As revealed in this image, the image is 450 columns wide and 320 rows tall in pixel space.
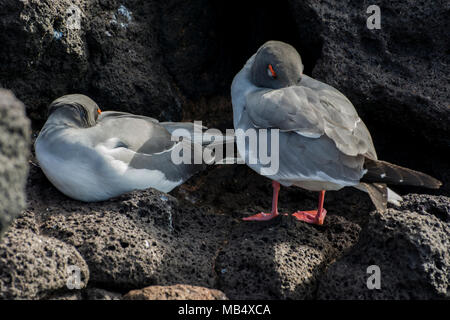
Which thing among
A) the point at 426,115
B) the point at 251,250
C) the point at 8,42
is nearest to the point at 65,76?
the point at 8,42

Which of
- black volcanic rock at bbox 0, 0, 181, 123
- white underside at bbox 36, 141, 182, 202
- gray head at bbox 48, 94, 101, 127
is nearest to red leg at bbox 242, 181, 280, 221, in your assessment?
white underside at bbox 36, 141, 182, 202

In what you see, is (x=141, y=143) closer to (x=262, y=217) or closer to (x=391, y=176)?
(x=262, y=217)

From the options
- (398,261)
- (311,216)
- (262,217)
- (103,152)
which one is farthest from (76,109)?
(398,261)

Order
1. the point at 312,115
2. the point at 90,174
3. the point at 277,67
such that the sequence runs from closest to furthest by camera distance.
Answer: the point at 312,115 → the point at 90,174 → the point at 277,67

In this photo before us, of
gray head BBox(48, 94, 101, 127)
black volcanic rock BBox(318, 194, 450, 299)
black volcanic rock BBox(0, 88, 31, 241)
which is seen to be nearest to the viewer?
black volcanic rock BBox(0, 88, 31, 241)

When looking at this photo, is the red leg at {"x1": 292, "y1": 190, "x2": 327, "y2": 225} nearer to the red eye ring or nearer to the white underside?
the red eye ring

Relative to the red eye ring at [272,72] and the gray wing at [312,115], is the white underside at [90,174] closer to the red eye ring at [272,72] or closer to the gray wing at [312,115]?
the gray wing at [312,115]

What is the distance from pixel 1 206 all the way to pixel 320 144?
213 cm

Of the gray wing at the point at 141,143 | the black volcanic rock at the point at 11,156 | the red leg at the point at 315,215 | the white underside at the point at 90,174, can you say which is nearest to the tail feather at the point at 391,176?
the red leg at the point at 315,215

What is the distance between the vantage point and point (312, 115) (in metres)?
4.09

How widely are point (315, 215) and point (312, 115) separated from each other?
3.10ft

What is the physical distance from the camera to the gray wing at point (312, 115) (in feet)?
13.2

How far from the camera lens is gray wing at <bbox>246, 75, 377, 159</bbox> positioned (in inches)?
158

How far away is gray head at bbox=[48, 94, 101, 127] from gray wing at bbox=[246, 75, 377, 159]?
132 centimetres
